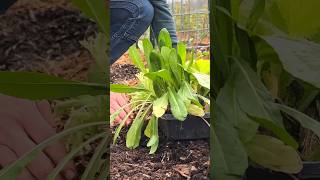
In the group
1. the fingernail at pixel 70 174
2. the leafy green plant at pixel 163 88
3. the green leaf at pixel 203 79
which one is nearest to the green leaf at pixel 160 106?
the leafy green plant at pixel 163 88

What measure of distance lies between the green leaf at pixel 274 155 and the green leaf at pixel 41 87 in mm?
235

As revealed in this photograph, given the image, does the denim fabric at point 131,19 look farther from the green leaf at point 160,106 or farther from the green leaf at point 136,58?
the green leaf at point 160,106

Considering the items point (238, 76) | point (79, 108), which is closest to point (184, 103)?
point (238, 76)

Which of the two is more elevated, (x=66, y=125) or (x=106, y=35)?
(x=106, y=35)

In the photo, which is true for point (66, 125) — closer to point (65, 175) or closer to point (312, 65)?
point (65, 175)

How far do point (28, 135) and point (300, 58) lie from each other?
0.35 meters

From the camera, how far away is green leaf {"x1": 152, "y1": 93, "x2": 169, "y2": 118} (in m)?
1.06

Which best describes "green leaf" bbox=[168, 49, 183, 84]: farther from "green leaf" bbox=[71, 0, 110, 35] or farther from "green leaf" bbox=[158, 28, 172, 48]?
"green leaf" bbox=[71, 0, 110, 35]

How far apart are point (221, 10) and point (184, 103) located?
1.51 ft

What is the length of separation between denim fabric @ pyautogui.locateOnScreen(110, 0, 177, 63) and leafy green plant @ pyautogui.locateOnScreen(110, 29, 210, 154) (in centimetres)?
9

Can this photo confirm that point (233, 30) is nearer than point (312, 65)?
No

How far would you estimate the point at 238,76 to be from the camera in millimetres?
627

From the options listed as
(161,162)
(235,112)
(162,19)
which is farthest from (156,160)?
(235,112)

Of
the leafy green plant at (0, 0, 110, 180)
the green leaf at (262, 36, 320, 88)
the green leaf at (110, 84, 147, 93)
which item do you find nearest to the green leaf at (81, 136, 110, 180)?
the leafy green plant at (0, 0, 110, 180)
